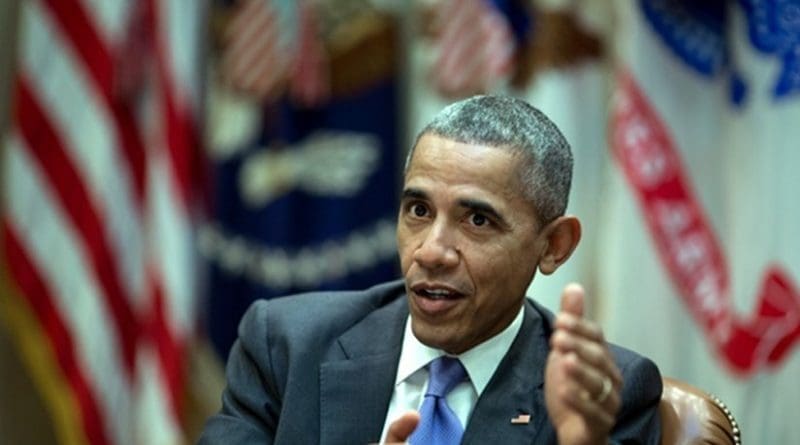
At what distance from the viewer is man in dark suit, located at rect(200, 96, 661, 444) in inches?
112

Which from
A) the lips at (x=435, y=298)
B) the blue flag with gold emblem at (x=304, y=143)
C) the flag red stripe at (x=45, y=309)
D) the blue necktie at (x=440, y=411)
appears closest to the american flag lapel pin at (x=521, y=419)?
the blue necktie at (x=440, y=411)

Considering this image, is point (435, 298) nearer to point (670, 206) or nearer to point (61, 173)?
point (670, 206)

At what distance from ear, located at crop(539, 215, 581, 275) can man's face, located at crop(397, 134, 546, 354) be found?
7 centimetres

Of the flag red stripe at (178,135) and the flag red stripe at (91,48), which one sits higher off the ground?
the flag red stripe at (91,48)

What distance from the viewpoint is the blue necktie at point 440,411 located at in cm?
290

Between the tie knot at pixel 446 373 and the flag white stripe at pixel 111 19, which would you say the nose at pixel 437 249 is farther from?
the flag white stripe at pixel 111 19

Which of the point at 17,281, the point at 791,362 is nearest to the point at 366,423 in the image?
the point at 791,362

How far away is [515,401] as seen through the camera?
2930 mm

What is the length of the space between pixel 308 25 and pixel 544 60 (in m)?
0.95

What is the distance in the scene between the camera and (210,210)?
18.7 ft

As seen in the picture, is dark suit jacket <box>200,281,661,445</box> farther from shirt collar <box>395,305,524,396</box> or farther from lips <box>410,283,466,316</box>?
lips <box>410,283,466,316</box>

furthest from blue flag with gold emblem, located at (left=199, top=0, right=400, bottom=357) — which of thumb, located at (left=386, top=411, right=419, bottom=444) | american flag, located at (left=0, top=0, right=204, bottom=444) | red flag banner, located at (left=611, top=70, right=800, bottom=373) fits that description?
thumb, located at (left=386, top=411, right=419, bottom=444)

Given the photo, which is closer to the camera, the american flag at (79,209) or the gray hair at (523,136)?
the gray hair at (523,136)

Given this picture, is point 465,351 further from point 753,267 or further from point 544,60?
point 544,60
